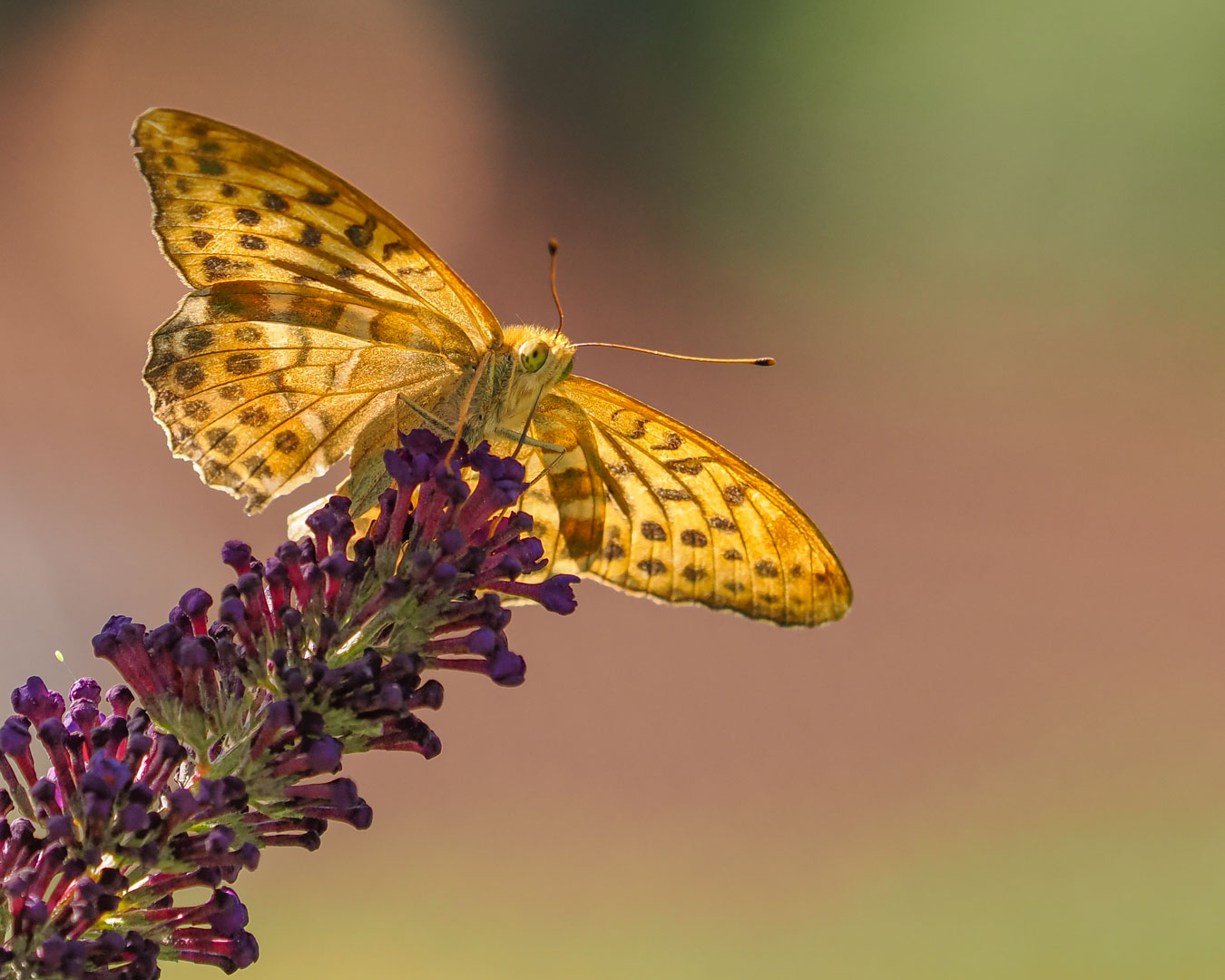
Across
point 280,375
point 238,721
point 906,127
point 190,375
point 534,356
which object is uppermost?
point 906,127

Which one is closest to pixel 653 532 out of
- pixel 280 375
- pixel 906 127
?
pixel 280 375

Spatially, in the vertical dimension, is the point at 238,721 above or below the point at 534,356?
below

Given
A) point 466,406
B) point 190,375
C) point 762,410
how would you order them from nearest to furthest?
point 466,406 < point 190,375 < point 762,410

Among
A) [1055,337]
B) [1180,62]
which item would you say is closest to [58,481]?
[1055,337]

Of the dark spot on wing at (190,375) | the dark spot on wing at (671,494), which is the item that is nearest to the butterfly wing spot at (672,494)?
the dark spot on wing at (671,494)

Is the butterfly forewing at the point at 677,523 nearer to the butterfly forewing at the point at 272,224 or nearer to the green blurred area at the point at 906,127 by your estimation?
the butterfly forewing at the point at 272,224

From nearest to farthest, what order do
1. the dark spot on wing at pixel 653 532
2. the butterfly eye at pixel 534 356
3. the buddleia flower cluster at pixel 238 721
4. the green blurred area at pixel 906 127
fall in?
the buddleia flower cluster at pixel 238 721, the butterfly eye at pixel 534 356, the dark spot on wing at pixel 653 532, the green blurred area at pixel 906 127

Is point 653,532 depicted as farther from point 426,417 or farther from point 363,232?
point 363,232
